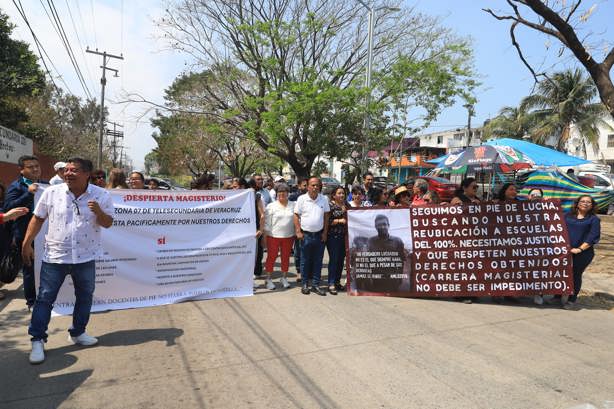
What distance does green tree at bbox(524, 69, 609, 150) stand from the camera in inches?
1262

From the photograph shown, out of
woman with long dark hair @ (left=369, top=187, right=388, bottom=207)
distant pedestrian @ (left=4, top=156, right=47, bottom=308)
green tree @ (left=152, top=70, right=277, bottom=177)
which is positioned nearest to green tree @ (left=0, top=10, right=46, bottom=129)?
green tree @ (left=152, top=70, right=277, bottom=177)

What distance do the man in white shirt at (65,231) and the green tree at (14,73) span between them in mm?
14961

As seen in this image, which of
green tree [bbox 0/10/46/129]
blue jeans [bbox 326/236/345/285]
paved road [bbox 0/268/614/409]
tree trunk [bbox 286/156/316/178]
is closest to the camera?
paved road [bbox 0/268/614/409]

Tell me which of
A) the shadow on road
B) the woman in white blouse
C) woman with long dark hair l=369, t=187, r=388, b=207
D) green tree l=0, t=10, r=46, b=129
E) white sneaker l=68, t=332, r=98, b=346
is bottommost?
the shadow on road

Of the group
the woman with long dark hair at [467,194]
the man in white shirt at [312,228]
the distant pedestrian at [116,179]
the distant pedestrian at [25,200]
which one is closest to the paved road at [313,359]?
the distant pedestrian at [25,200]

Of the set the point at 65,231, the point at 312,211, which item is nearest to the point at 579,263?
the point at 312,211

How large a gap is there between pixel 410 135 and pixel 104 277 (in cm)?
1383

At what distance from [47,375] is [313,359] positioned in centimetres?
223

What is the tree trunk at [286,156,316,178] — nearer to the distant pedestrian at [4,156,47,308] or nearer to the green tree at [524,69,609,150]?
the distant pedestrian at [4,156,47,308]

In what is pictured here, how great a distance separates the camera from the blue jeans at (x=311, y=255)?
623 cm

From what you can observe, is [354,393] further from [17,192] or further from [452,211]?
[17,192]

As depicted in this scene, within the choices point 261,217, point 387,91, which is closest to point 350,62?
point 387,91

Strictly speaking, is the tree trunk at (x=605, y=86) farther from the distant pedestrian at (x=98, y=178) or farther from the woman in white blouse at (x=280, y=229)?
the distant pedestrian at (x=98, y=178)

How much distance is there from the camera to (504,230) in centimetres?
609
